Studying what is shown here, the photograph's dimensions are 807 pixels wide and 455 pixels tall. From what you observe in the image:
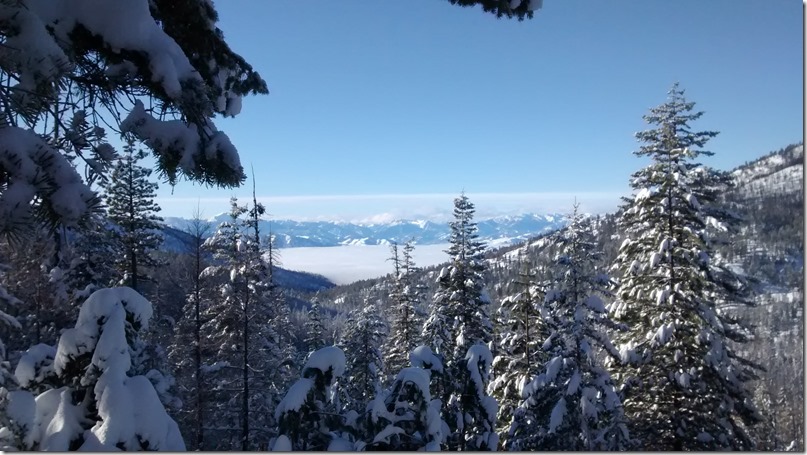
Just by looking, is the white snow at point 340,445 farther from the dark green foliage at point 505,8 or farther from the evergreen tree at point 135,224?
the evergreen tree at point 135,224

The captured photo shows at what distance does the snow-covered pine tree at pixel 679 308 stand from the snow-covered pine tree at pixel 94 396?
1214 centimetres

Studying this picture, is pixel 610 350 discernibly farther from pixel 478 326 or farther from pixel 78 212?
pixel 78 212

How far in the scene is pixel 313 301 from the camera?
2586 cm

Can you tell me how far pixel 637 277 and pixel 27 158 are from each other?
46.8 ft

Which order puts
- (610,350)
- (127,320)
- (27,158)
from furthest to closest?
1. (610,350)
2. (127,320)
3. (27,158)

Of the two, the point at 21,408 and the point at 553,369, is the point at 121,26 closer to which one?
the point at 21,408

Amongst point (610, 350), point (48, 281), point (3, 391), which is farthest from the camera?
point (48, 281)

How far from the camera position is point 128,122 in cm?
240

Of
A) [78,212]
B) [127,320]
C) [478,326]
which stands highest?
[78,212]

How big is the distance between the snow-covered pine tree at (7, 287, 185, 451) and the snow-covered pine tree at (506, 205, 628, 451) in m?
10.5

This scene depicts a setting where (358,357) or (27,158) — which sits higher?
(27,158)

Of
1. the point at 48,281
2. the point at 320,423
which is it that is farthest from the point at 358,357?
the point at 320,423

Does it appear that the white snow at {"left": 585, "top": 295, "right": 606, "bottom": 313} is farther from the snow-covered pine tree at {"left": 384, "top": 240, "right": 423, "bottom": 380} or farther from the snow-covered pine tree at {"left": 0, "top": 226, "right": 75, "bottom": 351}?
the snow-covered pine tree at {"left": 0, "top": 226, "right": 75, "bottom": 351}

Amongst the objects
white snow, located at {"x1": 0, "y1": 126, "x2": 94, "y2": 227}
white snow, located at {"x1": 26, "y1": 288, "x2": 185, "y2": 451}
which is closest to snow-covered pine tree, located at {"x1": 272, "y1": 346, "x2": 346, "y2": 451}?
white snow, located at {"x1": 26, "y1": 288, "x2": 185, "y2": 451}
